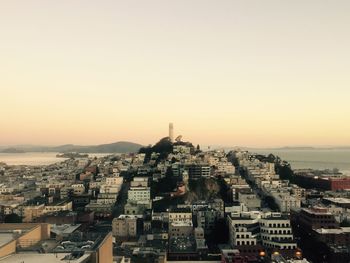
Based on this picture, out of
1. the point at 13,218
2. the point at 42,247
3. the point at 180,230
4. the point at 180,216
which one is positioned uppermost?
the point at 42,247

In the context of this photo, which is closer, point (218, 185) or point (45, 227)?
point (45, 227)

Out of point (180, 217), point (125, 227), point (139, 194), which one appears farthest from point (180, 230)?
point (139, 194)

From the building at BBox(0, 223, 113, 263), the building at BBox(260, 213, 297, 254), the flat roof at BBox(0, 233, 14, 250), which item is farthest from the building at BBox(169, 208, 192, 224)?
the flat roof at BBox(0, 233, 14, 250)

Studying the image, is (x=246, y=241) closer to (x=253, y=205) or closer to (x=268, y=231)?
(x=268, y=231)

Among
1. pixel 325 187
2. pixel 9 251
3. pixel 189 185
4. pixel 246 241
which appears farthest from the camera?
pixel 325 187

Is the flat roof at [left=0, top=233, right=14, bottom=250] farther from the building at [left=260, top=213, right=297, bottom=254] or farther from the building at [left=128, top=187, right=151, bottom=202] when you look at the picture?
the building at [left=128, top=187, right=151, bottom=202]

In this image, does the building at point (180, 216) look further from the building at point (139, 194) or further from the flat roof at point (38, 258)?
the flat roof at point (38, 258)

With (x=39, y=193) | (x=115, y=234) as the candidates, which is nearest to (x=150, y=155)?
(x=39, y=193)

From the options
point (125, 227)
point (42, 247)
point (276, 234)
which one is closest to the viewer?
point (42, 247)

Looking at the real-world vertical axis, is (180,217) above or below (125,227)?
above

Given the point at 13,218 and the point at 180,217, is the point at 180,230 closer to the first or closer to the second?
the point at 180,217

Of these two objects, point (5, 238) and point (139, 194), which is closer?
point (5, 238)
